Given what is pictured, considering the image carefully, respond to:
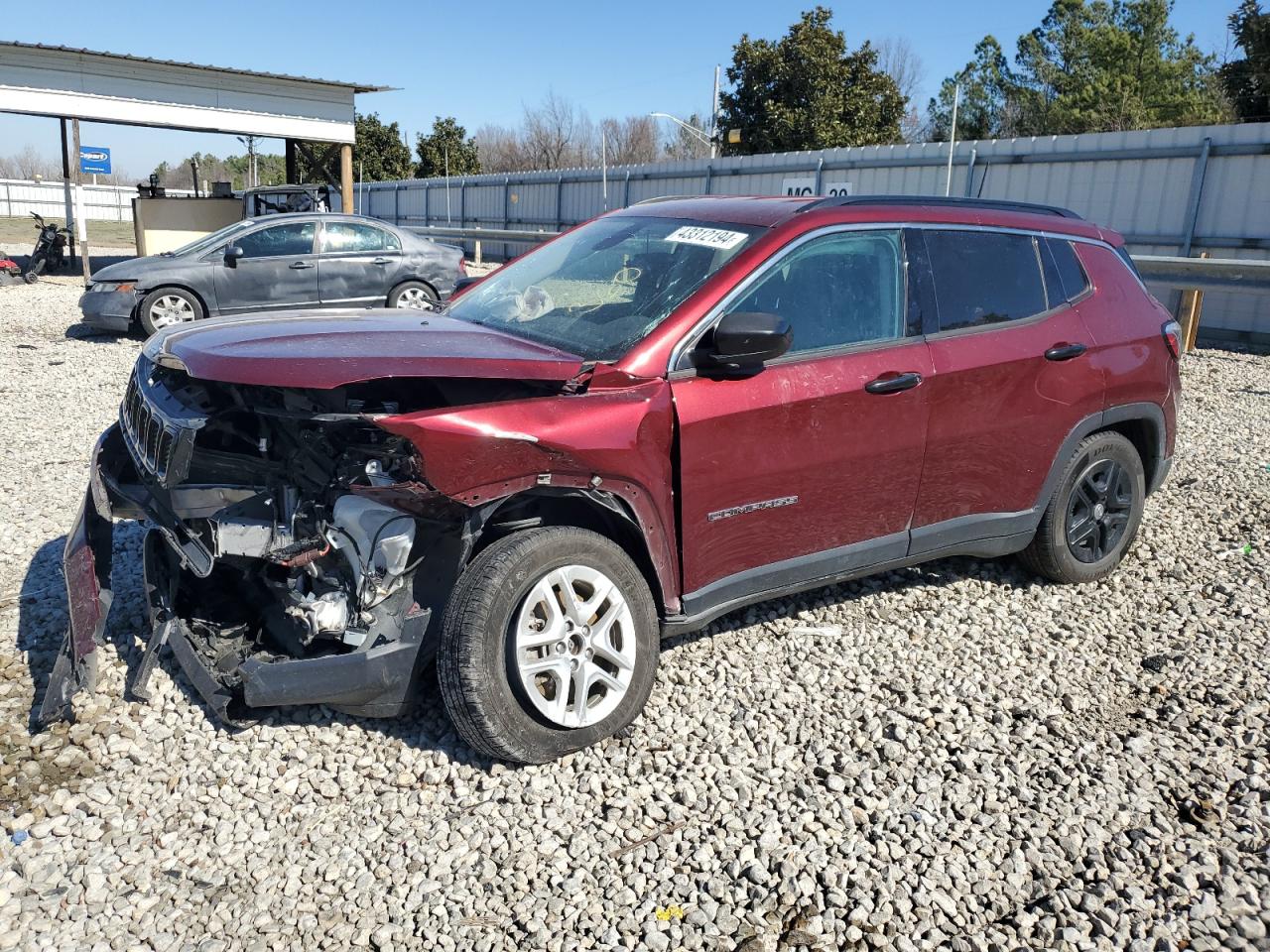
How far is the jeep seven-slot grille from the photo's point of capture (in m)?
3.31

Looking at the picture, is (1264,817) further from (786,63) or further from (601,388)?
(786,63)

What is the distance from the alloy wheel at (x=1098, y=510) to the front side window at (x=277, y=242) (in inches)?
389

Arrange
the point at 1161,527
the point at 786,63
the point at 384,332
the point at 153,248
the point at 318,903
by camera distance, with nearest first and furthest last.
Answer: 1. the point at 318,903
2. the point at 384,332
3. the point at 1161,527
4. the point at 153,248
5. the point at 786,63

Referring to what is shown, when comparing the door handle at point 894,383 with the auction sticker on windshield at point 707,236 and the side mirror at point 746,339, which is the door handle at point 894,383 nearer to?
the side mirror at point 746,339

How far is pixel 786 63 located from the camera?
33.9 m

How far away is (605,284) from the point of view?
4078 millimetres

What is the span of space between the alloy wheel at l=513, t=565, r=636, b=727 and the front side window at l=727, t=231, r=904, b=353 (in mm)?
1178

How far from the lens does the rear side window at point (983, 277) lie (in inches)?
168

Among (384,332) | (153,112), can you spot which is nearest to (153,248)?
Result: (153,112)

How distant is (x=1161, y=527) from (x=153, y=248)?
67.0 ft

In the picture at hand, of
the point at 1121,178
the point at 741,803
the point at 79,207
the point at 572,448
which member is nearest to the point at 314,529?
the point at 572,448

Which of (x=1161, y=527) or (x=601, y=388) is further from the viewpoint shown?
(x=1161, y=527)

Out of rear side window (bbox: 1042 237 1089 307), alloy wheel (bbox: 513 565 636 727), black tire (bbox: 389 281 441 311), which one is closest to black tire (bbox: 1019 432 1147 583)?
rear side window (bbox: 1042 237 1089 307)

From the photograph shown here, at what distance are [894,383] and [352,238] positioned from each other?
32.7ft
